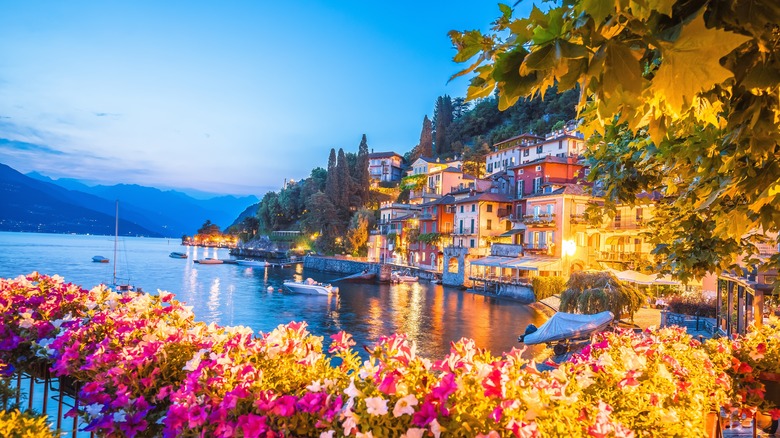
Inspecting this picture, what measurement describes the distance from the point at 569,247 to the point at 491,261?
7.48 meters

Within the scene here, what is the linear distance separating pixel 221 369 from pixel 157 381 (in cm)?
73

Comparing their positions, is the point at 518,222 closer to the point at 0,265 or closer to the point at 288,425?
the point at 288,425

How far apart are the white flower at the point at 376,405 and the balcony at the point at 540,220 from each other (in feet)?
135

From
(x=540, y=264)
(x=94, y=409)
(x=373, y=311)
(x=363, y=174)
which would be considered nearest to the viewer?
(x=94, y=409)

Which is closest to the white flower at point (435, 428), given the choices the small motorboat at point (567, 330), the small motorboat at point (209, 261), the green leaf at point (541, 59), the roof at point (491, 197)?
the green leaf at point (541, 59)

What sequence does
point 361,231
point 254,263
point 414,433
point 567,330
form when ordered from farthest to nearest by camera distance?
point 254,263, point 361,231, point 567,330, point 414,433

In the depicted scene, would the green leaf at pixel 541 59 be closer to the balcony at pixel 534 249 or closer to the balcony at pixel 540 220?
the balcony at pixel 540 220

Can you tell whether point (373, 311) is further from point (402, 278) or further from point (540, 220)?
point (402, 278)

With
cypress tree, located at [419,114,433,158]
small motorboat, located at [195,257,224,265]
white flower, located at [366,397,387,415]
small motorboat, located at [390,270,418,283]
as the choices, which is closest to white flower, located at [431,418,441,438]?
white flower, located at [366,397,387,415]

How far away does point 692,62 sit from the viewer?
1.05 metres

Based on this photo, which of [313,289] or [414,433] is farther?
[313,289]

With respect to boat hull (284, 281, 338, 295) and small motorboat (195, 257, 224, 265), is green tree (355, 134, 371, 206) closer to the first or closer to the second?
small motorboat (195, 257, 224, 265)

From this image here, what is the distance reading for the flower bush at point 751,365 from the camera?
5.14 meters

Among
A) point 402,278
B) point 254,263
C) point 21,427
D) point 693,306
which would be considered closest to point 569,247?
point 693,306
